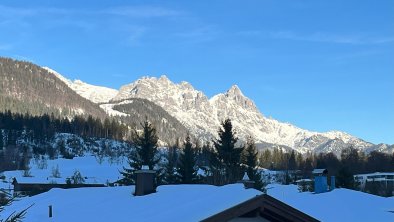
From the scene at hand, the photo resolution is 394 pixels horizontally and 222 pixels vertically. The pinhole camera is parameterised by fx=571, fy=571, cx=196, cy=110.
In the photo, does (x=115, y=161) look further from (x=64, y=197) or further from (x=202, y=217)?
(x=202, y=217)

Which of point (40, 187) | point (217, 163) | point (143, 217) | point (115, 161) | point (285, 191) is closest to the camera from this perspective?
point (143, 217)

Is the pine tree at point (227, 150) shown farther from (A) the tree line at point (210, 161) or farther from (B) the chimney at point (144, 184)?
(B) the chimney at point (144, 184)

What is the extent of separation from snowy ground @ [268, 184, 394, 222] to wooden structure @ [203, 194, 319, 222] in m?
8.57

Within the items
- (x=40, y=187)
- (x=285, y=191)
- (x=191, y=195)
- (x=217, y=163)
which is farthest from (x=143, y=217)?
(x=40, y=187)

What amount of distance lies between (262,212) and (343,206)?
11590 mm

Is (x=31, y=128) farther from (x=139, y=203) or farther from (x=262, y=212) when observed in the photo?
(x=262, y=212)

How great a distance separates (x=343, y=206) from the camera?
24.2m

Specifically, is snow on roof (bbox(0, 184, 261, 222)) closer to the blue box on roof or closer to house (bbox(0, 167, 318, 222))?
house (bbox(0, 167, 318, 222))

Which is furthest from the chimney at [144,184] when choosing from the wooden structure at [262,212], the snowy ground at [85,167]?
the snowy ground at [85,167]

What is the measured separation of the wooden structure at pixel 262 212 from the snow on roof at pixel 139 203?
193 mm

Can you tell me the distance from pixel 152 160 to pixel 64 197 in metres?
36.6

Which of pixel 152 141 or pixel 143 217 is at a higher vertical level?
pixel 152 141

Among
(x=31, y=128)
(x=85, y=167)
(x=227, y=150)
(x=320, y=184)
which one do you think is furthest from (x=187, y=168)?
(x=31, y=128)

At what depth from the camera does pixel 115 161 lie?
520ft
